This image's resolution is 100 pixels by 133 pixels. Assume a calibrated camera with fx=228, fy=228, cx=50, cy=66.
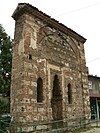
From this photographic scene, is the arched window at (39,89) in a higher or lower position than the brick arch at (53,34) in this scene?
lower

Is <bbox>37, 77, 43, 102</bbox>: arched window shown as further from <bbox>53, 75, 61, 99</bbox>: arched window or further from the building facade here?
the building facade

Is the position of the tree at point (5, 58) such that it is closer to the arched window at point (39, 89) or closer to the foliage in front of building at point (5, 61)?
the foliage in front of building at point (5, 61)

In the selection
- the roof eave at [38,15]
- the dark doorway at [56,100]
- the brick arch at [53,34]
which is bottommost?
the dark doorway at [56,100]

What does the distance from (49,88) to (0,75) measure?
9.44 metres

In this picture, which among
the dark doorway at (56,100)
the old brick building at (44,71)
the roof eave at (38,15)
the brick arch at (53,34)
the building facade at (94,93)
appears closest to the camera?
the old brick building at (44,71)

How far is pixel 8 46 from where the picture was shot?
2298 cm

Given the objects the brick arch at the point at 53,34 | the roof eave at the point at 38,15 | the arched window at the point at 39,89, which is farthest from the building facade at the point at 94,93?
the arched window at the point at 39,89

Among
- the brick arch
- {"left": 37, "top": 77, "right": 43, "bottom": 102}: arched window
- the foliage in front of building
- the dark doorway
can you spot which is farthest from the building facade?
{"left": 37, "top": 77, "right": 43, "bottom": 102}: arched window

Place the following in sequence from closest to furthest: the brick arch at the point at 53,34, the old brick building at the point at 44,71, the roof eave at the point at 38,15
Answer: the old brick building at the point at 44,71, the roof eave at the point at 38,15, the brick arch at the point at 53,34

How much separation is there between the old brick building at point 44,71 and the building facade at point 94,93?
10.9m

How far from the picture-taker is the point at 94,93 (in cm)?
2770

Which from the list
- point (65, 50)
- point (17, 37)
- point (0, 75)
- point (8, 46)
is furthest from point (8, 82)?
point (17, 37)

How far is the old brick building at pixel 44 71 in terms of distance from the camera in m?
11.3

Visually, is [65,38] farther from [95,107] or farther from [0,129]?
[95,107]
